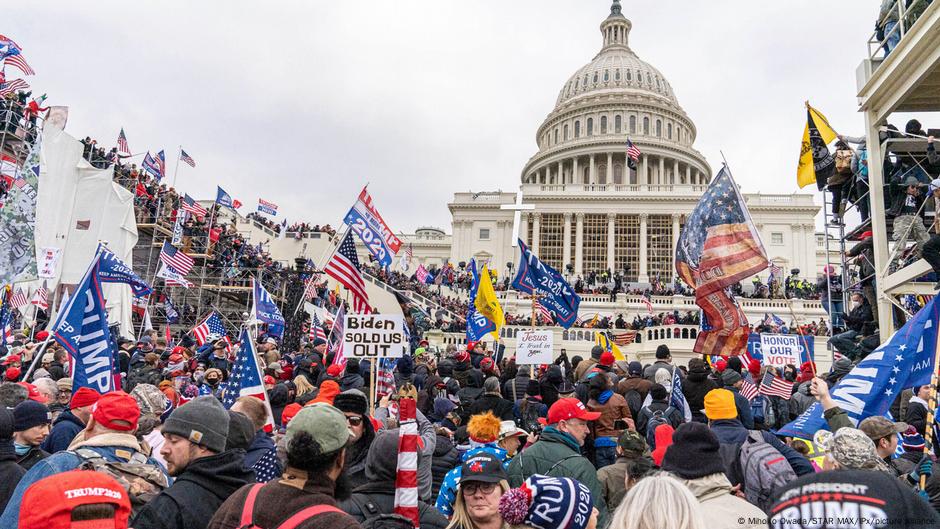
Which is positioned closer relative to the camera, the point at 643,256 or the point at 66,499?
the point at 66,499

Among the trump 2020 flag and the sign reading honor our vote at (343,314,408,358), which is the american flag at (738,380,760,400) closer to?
the sign reading honor our vote at (343,314,408,358)

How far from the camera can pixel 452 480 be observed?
160 inches

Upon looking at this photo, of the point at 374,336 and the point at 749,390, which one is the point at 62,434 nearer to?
the point at 374,336

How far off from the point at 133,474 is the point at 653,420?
4.07m

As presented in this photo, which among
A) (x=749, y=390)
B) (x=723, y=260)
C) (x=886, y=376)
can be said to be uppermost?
(x=723, y=260)

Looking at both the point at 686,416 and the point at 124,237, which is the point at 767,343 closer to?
the point at 686,416

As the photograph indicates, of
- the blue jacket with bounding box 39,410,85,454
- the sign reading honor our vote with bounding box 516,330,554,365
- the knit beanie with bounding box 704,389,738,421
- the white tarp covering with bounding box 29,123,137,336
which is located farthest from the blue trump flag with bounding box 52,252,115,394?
the white tarp covering with bounding box 29,123,137,336

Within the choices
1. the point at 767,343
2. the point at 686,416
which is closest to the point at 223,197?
the point at 767,343

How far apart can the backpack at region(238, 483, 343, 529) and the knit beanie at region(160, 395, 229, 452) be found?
0.65m

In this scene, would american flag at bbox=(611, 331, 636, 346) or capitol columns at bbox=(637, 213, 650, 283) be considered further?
capitol columns at bbox=(637, 213, 650, 283)

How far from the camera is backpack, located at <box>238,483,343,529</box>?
7.72ft

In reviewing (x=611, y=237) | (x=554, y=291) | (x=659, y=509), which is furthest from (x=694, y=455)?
(x=611, y=237)

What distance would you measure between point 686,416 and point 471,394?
8.52 ft

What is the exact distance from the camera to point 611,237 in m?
58.8
